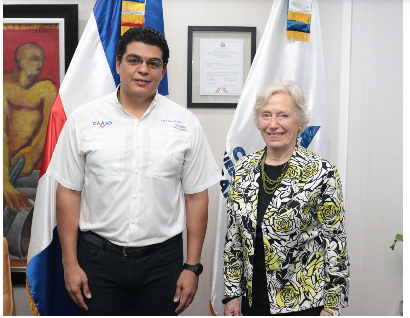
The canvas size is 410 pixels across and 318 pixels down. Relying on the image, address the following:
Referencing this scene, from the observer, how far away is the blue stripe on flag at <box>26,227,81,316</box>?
186cm

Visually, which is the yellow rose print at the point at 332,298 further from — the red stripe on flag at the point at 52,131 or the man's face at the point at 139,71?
the red stripe on flag at the point at 52,131

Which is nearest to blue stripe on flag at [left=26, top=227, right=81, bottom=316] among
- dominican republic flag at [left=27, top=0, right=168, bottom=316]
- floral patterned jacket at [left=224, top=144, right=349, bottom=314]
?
dominican republic flag at [left=27, top=0, right=168, bottom=316]

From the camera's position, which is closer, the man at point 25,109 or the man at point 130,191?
the man at point 130,191

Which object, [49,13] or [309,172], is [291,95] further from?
[49,13]

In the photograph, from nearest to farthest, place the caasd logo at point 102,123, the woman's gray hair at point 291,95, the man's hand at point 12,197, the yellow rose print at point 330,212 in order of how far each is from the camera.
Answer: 1. the yellow rose print at point 330,212
2. the woman's gray hair at point 291,95
3. the caasd logo at point 102,123
4. the man's hand at point 12,197

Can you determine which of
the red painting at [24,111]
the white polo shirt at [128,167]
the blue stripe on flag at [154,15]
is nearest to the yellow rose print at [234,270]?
the white polo shirt at [128,167]

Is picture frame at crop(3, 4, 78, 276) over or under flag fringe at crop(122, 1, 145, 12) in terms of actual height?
under

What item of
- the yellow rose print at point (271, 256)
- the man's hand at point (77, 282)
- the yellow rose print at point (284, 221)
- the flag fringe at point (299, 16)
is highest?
the flag fringe at point (299, 16)

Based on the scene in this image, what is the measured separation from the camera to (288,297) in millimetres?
1401

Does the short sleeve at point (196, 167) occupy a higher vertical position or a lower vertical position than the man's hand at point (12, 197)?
higher

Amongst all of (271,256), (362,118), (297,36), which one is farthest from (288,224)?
(362,118)

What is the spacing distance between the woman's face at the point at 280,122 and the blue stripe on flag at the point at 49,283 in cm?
115

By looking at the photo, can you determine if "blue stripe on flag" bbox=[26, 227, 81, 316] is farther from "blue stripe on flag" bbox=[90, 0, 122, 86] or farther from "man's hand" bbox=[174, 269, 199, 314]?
"blue stripe on flag" bbox=[90, 0, 122, 86]

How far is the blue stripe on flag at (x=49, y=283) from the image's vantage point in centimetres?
186
